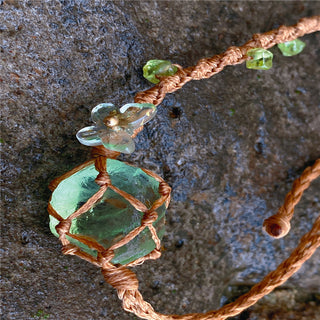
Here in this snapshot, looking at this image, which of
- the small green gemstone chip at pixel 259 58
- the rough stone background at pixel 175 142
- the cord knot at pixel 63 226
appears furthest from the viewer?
the small green gemstone chip at pixel 259 58

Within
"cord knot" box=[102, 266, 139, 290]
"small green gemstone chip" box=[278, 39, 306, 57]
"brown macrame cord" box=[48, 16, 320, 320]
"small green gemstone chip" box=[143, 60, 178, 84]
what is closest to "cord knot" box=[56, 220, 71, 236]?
"brown macrame cord" box=[48, 16, 320, 320]

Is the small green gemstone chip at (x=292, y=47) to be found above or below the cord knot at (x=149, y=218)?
below

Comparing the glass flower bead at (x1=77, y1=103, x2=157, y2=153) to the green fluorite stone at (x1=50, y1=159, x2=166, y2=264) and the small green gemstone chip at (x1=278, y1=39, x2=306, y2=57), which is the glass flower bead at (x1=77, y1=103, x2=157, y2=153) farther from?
the small green gemstone chip at (x1=278, y1=39, x2=306, y2=57)

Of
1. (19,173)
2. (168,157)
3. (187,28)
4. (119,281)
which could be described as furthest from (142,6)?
(119,281)

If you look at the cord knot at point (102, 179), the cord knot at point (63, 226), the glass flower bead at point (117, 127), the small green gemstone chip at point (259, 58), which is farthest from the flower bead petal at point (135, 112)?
the small green gemstone chip at point (259, 58)

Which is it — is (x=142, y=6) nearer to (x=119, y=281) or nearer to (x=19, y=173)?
(x=19, y=173)

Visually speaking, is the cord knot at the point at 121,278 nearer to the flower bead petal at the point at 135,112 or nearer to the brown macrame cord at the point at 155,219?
the brown macrame cord at the point at 155,219
